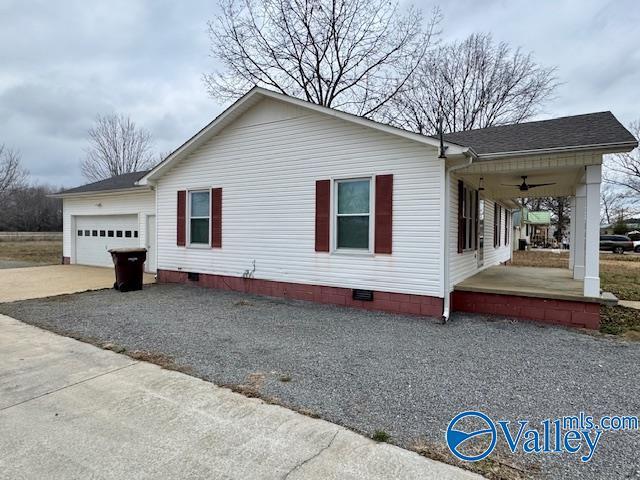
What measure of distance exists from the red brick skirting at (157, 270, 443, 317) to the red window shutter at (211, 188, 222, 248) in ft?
2.96

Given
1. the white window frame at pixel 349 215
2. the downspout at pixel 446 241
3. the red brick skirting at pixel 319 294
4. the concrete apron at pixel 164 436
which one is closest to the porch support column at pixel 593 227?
the downspout at pixel 446 241

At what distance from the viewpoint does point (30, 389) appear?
11.3ft

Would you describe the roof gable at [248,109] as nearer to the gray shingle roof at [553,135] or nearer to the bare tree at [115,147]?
the gray shingle roof at [553,135]

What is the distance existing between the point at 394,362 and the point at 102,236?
13718 millimetres

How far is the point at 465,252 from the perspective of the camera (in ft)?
26.4

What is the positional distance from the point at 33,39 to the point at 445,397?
16.0 meters

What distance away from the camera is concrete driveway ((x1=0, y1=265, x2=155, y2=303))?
28.7 ft

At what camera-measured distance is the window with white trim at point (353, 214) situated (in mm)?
7148

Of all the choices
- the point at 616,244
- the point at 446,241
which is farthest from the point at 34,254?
the point at 616,244

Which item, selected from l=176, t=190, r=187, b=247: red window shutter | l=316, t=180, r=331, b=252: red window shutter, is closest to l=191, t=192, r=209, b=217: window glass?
l=176, t=190, r=187, b=247: red window shutter

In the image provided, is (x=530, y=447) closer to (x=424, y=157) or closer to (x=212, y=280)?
(x=424, y=157)

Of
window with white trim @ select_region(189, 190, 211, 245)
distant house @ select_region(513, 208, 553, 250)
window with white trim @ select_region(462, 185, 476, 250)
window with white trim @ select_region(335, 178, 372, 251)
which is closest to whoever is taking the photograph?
window with white trim @ select_region(335, 178, 372, 251)

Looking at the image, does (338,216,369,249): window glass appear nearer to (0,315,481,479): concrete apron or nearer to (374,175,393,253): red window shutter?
(374,175,393,253): red window shutter

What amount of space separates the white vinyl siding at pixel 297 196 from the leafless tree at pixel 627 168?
1373 inches
